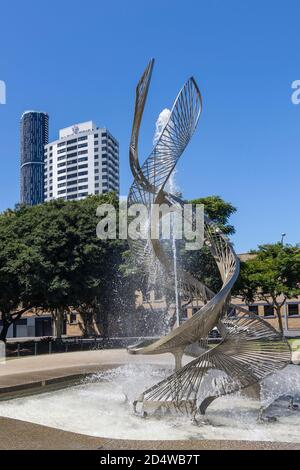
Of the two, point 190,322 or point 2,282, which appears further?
point 2,282

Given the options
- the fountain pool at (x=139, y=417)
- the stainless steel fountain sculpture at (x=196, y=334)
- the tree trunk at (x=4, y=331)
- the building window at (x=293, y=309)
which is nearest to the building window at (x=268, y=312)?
the building window at (x=293, y=309)

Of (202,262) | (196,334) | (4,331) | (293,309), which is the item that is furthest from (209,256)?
(293,309)

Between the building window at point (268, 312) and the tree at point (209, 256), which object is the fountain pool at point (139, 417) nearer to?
the tree at point (209, 256)

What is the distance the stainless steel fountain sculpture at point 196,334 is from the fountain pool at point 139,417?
1.65ft

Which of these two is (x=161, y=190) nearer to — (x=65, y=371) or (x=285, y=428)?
(x=285, y=428)

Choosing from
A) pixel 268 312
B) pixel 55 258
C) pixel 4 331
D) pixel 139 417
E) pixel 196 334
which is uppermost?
pixel 55 258

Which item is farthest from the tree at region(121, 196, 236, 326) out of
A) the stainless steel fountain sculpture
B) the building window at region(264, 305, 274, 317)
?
the building window at region(264, 305, 274, 317)

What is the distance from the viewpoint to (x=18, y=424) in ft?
27.2

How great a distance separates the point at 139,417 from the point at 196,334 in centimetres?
198

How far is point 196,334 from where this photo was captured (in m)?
10.0

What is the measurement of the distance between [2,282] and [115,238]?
26.3 feet

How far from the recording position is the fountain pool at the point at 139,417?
867 centimetres

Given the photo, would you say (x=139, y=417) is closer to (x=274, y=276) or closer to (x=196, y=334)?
(x=196, y=334)

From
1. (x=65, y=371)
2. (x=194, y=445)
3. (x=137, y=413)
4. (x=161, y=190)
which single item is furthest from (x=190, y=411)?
(x=65, y=371)
